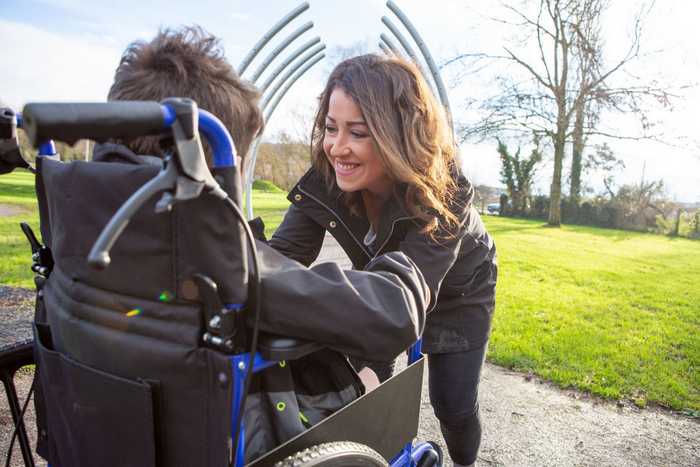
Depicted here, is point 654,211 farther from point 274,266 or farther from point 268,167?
point 274,266

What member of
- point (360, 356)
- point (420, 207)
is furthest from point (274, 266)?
point (420, 207)

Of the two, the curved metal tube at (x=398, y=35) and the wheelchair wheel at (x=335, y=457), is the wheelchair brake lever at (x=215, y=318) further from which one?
the curved metal tube at (x=398, y=35)

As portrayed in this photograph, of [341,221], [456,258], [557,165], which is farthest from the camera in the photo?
[557,165]

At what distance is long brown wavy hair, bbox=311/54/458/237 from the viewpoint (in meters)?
1.69

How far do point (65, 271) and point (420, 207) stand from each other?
104cm

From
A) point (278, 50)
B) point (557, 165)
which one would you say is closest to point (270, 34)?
point (278, 50)

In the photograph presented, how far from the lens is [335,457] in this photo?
46.2 inches

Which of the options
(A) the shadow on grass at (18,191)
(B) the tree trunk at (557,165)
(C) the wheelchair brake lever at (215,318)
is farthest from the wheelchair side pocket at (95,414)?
(A) the shadow on grass at (18,191)

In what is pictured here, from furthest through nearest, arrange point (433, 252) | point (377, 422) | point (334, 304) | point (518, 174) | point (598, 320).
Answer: point (518, 174)
point (598, 320)
point (433, 252)
point (377, 422)
point (334, 304)

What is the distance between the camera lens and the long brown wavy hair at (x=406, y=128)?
169 centimetres

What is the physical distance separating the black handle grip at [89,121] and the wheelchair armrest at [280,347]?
0.49m

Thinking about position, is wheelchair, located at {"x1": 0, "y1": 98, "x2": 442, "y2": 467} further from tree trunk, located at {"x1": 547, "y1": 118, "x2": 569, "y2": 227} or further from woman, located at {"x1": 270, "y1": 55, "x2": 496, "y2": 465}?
tree trunk, located at {"x1": 547, "y1": 118, "x2": 569, "y2": 227}

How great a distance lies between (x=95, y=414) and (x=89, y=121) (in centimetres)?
69

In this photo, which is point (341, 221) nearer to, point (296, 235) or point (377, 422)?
point (296, 235)
